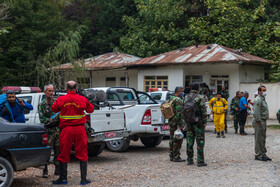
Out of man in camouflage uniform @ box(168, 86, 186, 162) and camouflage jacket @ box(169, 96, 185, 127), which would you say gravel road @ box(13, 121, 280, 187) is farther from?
camouflage jacket @ box(169, 96, 185, 127)

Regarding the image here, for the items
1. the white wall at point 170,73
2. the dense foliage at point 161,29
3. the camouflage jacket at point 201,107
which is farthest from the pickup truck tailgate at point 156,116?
the dense foliage at point 161,29

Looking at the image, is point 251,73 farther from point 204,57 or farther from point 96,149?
point 96,149

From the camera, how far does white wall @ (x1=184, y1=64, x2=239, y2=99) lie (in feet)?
79.3

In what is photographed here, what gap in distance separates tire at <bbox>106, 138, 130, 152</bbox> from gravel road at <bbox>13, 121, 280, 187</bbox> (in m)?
0.17

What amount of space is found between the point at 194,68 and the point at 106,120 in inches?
692

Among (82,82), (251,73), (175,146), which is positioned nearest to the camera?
(175,146)

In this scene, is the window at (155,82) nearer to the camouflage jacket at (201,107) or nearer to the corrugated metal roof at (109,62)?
the corrugated metal roof at (109,62)

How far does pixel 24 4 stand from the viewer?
1278 inches

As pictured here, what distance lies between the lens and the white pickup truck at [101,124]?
29.2 feet

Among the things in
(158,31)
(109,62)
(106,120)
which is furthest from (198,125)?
(158,31)

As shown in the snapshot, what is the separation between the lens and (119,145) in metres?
11.1

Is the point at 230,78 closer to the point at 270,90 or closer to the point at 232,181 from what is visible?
the point at 270,90

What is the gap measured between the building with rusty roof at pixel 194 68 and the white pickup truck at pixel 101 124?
12352 millimetres

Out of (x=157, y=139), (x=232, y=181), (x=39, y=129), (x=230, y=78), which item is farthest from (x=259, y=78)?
(x=39, y=129)
